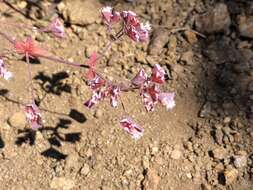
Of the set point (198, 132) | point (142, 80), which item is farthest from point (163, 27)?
point (142, 80)

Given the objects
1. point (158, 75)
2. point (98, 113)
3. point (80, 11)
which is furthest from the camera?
point (80, 11)

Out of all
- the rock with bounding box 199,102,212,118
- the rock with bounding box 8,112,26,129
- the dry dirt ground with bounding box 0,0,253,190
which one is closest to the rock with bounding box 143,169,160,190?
the dry dirt ground with bounding box 0,0,253,190

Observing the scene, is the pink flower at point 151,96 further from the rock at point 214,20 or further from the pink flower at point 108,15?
the rock at point 214,20

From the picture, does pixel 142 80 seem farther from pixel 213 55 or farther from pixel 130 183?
pixel 213 55

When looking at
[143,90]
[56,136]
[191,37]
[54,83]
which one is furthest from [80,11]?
[143,90]

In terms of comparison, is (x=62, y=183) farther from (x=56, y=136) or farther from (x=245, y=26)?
(x=245, y=26)
